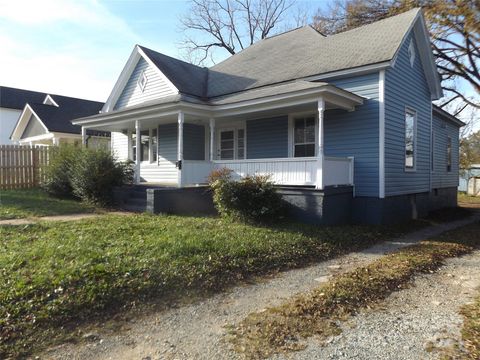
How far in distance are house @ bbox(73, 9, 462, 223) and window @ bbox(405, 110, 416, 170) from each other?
40 mm

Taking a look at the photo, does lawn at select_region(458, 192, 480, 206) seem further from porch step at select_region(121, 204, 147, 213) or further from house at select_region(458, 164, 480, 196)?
porch step at select_region(121, 204, 147, 213)

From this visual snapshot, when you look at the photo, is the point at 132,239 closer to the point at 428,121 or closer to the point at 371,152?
the point at 371,152

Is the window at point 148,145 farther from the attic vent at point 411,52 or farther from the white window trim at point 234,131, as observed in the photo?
the attic vent at point 411,52

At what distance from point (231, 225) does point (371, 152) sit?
4.92 m

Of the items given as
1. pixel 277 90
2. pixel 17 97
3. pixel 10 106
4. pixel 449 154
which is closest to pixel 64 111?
pixel 10 106

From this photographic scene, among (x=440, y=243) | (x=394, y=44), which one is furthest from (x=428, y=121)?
(x=440, y=243)

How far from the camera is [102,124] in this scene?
1485 cm

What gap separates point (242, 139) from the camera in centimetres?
1407

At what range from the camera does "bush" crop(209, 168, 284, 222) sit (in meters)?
8.88

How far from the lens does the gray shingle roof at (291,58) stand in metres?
11.6

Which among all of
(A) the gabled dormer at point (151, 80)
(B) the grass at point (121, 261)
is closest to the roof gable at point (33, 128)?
(A) the gabled dormer at point (151, 80)

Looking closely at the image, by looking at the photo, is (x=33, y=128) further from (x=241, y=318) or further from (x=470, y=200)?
(x=470, y=200)

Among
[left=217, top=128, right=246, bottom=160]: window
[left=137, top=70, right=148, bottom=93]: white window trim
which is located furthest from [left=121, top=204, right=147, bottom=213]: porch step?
[left=137, top=70, right=148, bottom=93]: white window trim

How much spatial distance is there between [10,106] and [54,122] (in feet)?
52.1
